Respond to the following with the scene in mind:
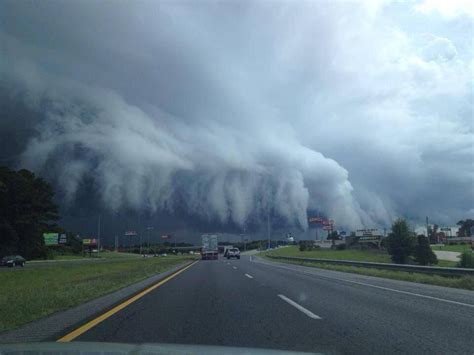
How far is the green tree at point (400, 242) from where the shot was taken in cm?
8125

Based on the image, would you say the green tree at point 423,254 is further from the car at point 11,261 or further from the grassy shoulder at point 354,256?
the car at point 11,261

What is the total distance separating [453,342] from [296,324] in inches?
109

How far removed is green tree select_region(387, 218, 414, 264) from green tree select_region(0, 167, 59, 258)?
6377 centimetres

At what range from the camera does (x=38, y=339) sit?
23.6ft

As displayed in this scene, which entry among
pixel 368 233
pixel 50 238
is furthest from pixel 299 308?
pixel 368 233

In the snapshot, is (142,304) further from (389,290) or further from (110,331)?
(389,290)

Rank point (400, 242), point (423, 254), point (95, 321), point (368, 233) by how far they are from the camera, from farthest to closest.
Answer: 1. point (368, 233)
2. point (400, 242)
3. point (423, 254)
4. point (95, 321)

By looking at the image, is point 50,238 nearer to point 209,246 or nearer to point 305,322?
point 209,246

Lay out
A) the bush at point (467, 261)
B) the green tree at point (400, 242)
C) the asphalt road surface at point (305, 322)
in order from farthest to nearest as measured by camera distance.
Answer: the green tree at point (400, 242) < the bush at point (467, 261) < the asphalt road surface at point (305, 322)

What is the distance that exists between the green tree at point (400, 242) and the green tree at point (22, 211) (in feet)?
209

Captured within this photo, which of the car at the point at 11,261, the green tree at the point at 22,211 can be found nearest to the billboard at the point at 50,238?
the green tree at the point at 22,211

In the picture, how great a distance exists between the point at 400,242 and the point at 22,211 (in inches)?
2636

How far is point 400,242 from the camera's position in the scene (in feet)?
273

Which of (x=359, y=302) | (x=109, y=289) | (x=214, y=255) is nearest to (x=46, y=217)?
(x=214, y=255)
